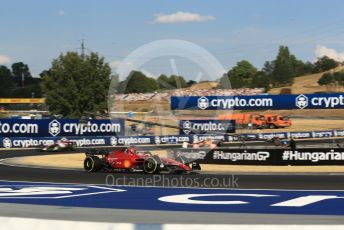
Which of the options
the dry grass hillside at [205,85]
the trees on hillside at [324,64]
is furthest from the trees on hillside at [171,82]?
the trees on hillside at [324,64]

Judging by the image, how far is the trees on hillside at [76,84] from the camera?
181ft

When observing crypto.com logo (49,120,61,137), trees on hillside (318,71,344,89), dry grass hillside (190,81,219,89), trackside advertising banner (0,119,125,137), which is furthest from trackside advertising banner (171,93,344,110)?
trees on hillside (318,71,344,89)

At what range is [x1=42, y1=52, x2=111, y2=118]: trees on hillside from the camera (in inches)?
2167

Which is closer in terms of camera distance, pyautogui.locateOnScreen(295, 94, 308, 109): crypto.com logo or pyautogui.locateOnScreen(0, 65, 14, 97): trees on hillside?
pyautogui.locateOnScreen(295, 94, 308, 109): crypto.com logo

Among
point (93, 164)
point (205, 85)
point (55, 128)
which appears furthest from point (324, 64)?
point (205, 85)

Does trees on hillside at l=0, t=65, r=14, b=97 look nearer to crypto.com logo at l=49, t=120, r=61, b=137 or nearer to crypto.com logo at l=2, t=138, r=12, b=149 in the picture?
crypto.com logo at l=49, t=120, r=61, b=137

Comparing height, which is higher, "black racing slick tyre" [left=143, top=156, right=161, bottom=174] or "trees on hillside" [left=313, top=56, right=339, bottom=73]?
"trees on hillside" [left=313, top=56, right=339, bottom=73]

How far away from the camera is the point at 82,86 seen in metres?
55.4

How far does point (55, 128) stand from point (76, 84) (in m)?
15.2

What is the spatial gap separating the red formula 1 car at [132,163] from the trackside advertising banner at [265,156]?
330 cm

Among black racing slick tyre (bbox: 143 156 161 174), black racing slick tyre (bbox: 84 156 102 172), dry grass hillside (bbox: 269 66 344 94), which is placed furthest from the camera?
dry grass hillside (bbox: 269 66 344 94)

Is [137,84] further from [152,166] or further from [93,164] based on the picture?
[93,164]

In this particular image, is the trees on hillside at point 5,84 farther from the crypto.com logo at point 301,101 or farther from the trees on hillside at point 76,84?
the crypto.com logo at point 301,101

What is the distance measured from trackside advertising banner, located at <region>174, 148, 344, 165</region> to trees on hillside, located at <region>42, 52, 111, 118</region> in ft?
104
